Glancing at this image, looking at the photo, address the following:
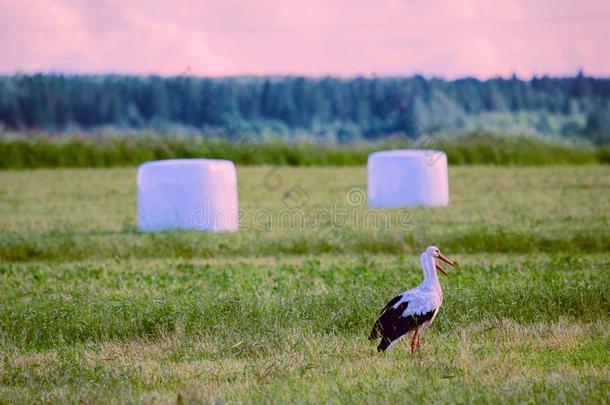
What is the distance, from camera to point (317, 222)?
61.7 ft

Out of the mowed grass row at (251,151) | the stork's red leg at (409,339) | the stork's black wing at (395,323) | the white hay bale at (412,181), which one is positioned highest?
the mowed grass row at (251,151)

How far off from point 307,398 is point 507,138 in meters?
35.1

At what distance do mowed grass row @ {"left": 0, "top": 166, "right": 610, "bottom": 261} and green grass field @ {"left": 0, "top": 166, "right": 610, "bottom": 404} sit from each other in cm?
4

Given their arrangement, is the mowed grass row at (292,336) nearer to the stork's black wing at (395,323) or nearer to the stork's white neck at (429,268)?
the stork's black wing at (395,323)

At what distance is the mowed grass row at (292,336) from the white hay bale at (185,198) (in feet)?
14.9

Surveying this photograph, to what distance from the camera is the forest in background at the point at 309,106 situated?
51.8 m

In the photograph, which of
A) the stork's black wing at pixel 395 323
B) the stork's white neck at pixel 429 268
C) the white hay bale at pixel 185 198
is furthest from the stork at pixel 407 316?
the white hay bale at pixel 185 198

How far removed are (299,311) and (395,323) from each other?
1664mm

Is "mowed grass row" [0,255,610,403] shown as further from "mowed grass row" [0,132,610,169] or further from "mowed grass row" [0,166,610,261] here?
"mowed grass row" [0,132,610,169]

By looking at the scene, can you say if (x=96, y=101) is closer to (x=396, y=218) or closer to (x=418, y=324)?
(x=396, y=218)

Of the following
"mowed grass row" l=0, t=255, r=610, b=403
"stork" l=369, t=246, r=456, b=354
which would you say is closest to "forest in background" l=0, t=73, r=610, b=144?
"mowed grass row" l=0, t=255, r=610, b=403

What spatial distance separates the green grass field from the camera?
7898 millimetres

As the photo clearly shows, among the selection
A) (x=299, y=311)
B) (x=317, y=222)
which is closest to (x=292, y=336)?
(x=299, y=311)

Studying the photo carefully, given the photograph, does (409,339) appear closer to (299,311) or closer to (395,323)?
(395,323)
